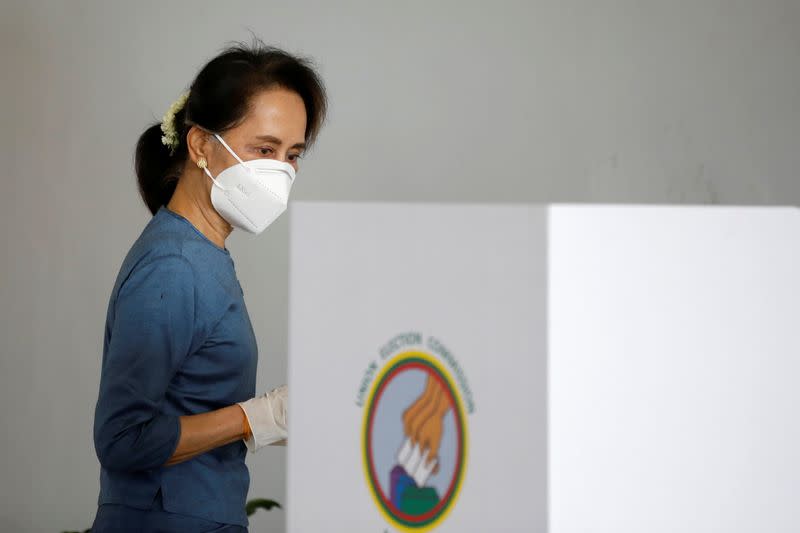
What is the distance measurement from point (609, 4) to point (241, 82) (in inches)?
73.7

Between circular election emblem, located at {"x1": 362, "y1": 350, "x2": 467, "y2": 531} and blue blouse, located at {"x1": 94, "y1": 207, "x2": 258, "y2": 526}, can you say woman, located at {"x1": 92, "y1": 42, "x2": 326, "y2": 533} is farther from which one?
circular election emblem, located at {"x1": 362, "y1": 350, "x2": 467, "y2": 531}

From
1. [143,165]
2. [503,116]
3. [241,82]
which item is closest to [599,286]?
[241,82]

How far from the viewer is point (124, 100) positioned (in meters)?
2.59

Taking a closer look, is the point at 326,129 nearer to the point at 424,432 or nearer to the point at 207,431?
the point at 207,431

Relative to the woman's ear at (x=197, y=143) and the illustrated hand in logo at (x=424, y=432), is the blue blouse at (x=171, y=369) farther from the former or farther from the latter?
the illustrated hand in logo at (x=424, y=432)

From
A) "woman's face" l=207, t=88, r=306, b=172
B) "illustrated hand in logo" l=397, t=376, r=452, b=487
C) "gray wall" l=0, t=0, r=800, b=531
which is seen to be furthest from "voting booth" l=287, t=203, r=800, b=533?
"gray wall" l=0, t=0, r=800, b=531

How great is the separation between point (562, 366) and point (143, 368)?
66 cm

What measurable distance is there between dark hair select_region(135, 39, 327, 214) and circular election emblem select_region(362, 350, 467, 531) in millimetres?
726

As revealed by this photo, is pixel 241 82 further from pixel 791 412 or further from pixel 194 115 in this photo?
pixel 791 412

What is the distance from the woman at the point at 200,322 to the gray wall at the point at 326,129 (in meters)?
1.28

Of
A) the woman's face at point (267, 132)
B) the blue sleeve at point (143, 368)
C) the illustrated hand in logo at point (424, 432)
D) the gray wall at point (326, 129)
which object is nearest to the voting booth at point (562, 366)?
the illustrated hand in logo at point (424, 432)

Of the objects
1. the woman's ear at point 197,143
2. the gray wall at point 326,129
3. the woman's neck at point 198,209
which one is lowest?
the woman's neck at point 198,209

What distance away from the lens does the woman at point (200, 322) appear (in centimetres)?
112

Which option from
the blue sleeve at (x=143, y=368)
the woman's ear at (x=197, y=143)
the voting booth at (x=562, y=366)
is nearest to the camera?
the voting booth at (x=562, y=366)
